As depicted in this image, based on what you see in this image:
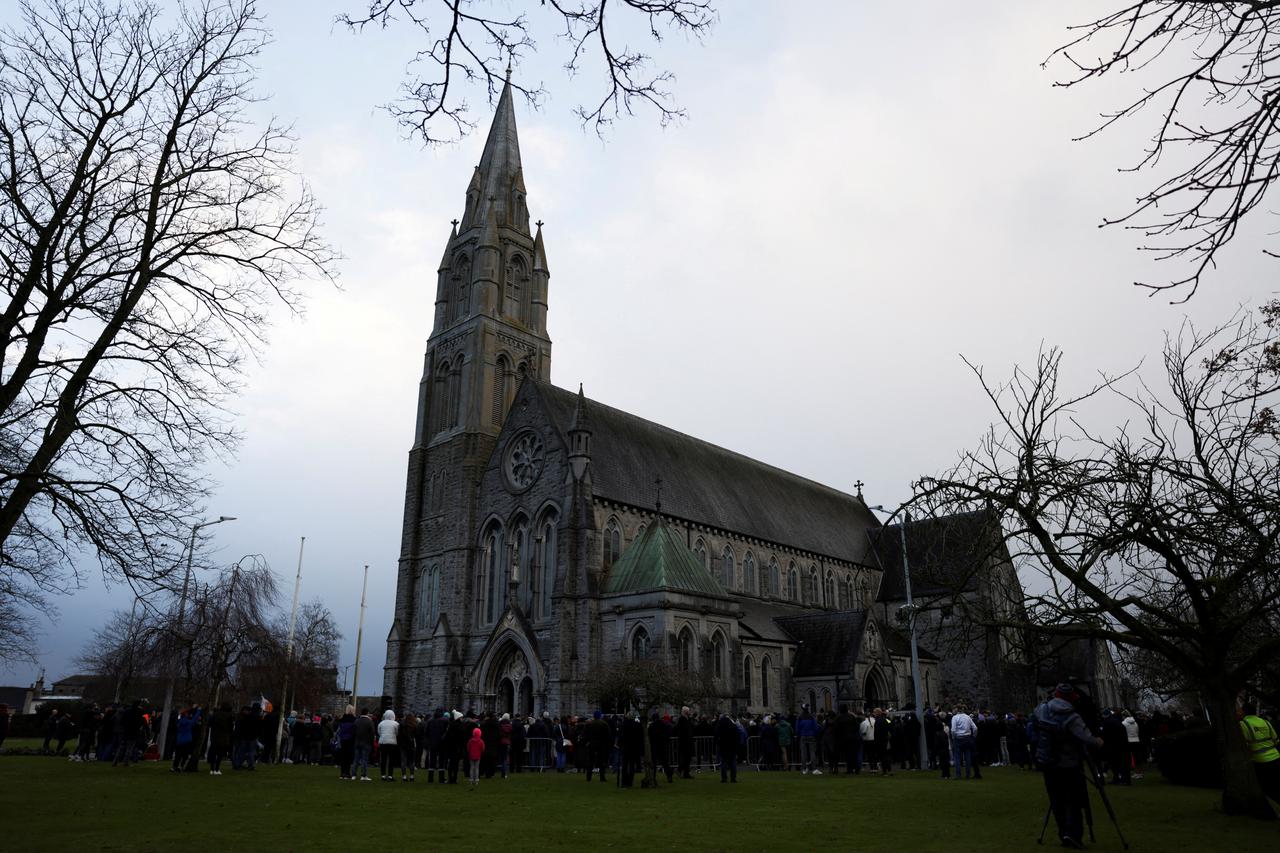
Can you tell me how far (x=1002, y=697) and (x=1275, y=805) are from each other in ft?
131

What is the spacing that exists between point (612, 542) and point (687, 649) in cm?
684

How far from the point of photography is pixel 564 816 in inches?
512

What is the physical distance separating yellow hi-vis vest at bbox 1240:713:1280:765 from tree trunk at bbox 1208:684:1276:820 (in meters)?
0.55

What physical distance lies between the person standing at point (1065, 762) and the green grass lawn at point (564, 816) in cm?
41

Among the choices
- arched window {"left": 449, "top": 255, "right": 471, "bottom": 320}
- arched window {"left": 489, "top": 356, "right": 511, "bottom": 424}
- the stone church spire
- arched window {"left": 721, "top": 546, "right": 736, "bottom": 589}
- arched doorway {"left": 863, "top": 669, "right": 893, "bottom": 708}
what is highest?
the stone church spire

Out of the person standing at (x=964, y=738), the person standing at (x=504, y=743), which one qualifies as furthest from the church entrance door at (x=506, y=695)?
the person standing at (x=964, y=738)

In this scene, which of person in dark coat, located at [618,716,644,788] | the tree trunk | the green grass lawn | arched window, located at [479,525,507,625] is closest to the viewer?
the green grass lawn

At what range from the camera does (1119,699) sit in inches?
2176

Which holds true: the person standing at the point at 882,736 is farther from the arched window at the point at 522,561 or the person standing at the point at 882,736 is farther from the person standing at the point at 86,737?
the person standing at the point at 86,737

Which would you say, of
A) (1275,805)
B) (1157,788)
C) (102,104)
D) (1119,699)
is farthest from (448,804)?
(1119,699)

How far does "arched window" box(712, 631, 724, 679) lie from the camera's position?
1437 inches

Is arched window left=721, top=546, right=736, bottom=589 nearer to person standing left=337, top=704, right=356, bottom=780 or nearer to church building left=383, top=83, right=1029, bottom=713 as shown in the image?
church building left=383, top=83, right=1029, bottom=713

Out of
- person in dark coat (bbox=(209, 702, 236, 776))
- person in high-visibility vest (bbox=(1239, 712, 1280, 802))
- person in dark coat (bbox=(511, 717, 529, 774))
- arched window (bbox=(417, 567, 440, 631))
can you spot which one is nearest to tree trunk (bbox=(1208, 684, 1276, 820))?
person in high-visibility vest (bbox=(1239, 712, 1280, 802))

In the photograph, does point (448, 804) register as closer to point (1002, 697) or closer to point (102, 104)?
point (102, 104)
